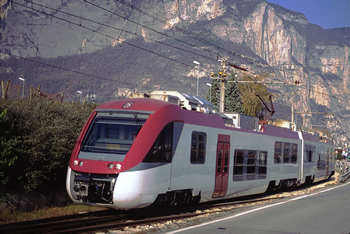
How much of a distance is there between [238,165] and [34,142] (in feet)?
24.7

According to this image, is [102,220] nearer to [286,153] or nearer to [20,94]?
[286,153]

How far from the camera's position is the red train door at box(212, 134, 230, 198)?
614 inches

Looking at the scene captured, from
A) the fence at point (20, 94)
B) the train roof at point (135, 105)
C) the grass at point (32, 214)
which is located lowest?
the grass at point (32, 214)

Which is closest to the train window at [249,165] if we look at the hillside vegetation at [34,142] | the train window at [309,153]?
the hillside vegetation at [34,142]

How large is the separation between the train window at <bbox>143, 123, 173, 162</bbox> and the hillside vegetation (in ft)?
14.5

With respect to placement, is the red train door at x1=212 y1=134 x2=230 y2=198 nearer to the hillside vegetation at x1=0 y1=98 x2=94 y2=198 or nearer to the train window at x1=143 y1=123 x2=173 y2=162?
the train window at x1=143 y1=123 x2=173 y2=162

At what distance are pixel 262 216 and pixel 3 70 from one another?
203373mm

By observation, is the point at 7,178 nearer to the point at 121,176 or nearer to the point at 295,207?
the point at 121,176

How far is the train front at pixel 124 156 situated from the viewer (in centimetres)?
1164

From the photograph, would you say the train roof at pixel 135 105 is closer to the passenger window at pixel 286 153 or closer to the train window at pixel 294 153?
the passenger window at pixel 286 153

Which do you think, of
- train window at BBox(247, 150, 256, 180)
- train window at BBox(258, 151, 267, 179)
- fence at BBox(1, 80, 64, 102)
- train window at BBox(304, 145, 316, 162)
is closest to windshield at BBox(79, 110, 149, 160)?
fence at BBox(1, 80, 64, 102)

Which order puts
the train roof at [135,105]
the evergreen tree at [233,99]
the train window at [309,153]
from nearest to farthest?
the train roof at [135,105] → the train window at [309,153] → the evergreen tree at [233,99]

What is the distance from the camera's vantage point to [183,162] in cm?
1362

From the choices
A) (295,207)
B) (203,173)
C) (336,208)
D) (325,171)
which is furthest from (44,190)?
(325,171)
